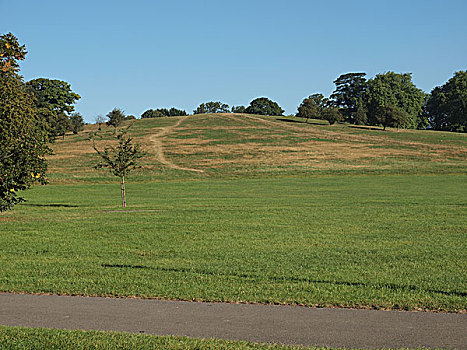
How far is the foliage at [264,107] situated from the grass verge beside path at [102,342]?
16644 cm

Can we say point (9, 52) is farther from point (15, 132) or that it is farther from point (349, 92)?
point (349, 92)

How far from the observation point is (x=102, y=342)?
6145 millimetres

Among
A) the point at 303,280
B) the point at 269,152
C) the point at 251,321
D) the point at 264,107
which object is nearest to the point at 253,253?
the point at 303,280

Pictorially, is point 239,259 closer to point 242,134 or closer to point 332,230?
point 332,230

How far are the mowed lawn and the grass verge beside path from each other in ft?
7.25

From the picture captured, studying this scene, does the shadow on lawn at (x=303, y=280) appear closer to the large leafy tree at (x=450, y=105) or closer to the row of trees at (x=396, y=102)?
the row of trees at (x=396, y=102)

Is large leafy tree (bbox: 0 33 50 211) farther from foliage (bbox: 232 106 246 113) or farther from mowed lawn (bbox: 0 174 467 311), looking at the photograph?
foliage (bbox: 232 106 246 113)

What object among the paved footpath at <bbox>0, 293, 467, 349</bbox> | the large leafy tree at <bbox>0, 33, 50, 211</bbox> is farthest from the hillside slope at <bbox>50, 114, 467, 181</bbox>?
the paved footpath at <bbox>0, 293, 467, 349</bbox>

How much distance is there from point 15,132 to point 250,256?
1019cm

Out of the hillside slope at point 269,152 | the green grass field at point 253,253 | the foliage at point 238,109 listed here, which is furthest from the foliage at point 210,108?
the green grass field at point 253,253

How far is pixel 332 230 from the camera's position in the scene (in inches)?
679

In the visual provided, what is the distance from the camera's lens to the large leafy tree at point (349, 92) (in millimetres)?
142500

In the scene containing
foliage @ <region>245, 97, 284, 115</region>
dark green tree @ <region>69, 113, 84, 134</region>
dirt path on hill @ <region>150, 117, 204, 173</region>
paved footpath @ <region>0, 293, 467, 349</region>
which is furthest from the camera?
foliage @ <region>245, 97, 284, 115</region>

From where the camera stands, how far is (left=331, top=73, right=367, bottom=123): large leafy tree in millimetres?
142500
